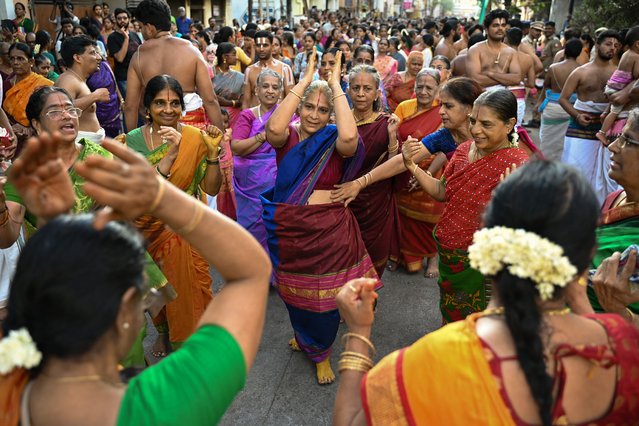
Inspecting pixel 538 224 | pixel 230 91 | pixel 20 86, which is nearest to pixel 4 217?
pixel 538 224

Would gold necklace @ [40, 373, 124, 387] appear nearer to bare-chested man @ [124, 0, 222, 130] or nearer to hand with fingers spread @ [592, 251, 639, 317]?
hand with fingers spread @ [592, 251, 639, 317]

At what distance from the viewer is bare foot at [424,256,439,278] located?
4531 mm

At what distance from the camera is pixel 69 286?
1048 mm

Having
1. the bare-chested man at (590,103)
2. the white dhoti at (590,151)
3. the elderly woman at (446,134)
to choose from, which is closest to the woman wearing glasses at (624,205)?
the elderly woman at (446,134)

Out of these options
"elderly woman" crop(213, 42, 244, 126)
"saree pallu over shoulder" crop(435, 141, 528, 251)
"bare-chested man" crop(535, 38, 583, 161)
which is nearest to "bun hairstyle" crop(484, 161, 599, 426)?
"saree pallu over shoulder" crop(435, 141, 528, 251)

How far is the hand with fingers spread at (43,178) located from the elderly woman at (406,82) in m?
5.42

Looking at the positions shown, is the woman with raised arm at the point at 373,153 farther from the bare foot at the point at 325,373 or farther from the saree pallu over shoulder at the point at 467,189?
the bare foot at the point at 325,373

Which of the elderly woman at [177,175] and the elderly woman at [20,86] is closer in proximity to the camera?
the elderly woman at [177,175]

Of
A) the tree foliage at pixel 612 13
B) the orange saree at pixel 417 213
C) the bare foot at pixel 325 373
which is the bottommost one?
the bare foot at pixel 325 373

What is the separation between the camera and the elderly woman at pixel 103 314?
105 centimetres

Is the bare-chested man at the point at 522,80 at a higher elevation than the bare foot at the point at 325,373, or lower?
higher

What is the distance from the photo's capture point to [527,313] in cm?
121

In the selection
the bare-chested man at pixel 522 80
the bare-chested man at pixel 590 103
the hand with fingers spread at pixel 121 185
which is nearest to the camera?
the hand with fingers spread at pixel 121 185

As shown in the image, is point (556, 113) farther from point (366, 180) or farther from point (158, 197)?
point (158, 197)
